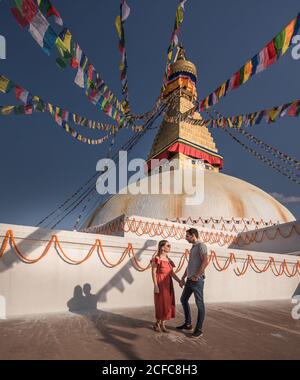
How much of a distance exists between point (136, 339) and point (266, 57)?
6413 millimetres

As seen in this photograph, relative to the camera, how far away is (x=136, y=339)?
13.0 feet

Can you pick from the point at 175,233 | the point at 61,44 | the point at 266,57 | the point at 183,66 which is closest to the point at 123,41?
the point at 61,44

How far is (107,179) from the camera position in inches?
787

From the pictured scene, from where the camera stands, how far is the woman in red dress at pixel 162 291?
14.6 ft

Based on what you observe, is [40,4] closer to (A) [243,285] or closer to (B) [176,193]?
(A) [243,285]

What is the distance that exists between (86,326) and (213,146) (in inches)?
1183

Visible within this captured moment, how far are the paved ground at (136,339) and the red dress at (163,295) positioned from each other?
30 cm

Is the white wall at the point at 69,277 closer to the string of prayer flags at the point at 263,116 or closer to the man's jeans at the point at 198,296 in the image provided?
the man's jeans at the point at 198,296

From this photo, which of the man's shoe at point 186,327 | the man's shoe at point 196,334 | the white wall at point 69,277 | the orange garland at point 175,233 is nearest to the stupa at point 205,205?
the orange garland at point 175,233

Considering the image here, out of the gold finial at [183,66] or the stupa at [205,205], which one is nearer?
the stupa at [205,205]

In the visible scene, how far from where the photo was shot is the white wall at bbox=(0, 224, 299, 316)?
6.04 metres

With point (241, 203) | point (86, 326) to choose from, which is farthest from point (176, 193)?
point (86, 326)

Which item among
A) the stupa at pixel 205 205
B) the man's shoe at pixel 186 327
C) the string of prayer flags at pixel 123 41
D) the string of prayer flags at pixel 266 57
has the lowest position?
the man's shoe at pixel 186 327

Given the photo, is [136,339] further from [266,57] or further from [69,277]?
[266,57]
